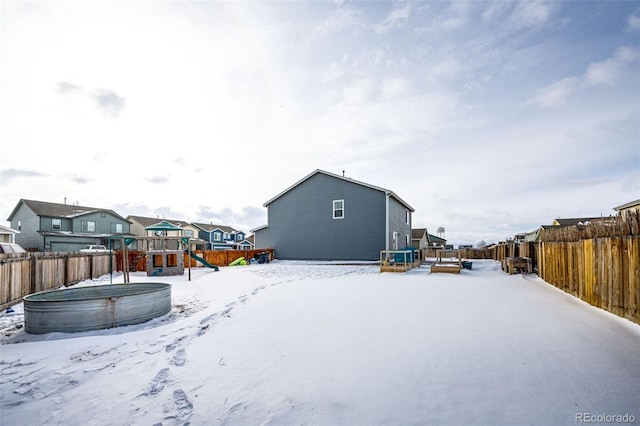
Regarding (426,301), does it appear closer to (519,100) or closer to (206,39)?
(519,100)

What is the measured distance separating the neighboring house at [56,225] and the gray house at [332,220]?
18.3m

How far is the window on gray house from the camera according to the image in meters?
21.7

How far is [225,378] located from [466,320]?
14.1 ft

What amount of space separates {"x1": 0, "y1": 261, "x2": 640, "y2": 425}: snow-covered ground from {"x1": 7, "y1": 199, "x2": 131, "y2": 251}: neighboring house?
30257 millimetres

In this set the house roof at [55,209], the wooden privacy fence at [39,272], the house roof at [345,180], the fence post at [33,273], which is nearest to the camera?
the wooden privacy fence at [39,272]

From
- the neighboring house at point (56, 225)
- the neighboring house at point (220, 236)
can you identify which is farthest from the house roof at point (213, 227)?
the neighboring house at point (56, 225)

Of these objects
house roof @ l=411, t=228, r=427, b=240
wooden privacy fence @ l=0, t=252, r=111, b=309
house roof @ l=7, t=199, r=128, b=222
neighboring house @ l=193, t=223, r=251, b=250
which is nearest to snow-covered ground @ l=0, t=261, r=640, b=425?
wooden privacy fence @ l=0, t=252, r=111, b=309

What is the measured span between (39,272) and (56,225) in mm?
30770

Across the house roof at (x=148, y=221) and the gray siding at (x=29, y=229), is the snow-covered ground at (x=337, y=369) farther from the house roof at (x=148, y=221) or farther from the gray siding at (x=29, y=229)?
the house roof at (x=148, y=221)

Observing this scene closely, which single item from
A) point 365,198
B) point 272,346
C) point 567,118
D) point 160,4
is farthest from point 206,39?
point 365,198

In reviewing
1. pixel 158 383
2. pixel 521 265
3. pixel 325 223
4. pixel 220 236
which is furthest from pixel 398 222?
pixel 220 236

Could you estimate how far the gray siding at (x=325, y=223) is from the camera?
814 inches

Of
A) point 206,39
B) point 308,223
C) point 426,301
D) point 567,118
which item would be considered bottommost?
point 426,301

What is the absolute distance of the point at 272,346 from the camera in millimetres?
4605
